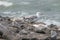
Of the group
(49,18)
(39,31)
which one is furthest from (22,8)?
(39,31)

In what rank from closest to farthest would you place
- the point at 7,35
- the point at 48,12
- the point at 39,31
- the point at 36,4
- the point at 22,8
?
the point at 7,35 → the point at 39,31 → the point at 48,12 → the point at 22,8 → the point at 36,4

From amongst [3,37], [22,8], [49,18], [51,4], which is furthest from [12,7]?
[3,37]

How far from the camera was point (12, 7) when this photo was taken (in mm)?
23328

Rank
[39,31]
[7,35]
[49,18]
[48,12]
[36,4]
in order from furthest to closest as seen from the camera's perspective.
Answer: [36,4], [48,12], [49,18], [39,31], [7,35]

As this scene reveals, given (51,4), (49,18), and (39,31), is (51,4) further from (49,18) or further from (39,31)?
(39,31)

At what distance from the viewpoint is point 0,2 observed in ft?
82.7

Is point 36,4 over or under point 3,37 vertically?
over

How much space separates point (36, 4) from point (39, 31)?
10909 millimetres

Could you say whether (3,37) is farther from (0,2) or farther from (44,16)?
(0,2)

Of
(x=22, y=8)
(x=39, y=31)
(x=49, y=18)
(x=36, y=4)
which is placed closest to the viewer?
(x=39, y=31)

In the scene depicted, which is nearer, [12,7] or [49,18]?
[49,18]

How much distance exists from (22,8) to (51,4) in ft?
8.45

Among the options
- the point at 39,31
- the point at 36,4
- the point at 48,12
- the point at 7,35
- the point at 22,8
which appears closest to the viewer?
the point at 7,35

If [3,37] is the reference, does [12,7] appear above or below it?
above
